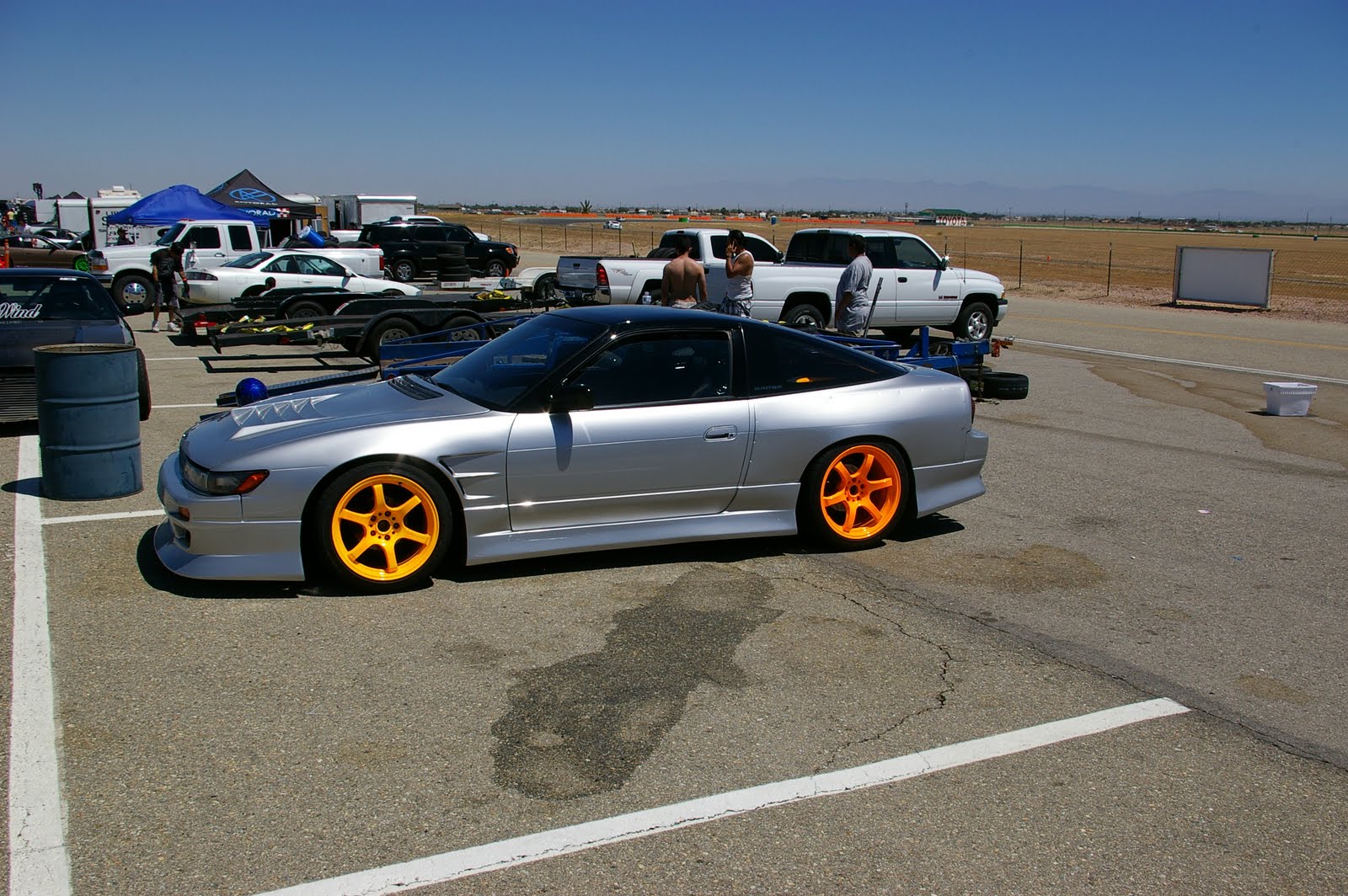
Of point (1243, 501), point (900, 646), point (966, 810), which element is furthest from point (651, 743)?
point (1243, 501)

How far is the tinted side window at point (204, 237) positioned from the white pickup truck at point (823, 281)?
9401 mm

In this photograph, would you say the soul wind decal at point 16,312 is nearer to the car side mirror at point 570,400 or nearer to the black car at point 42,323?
the black car at point 42,323

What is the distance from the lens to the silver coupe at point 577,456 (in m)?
5.25

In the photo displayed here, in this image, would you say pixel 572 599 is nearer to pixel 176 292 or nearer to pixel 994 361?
pixel 994 361

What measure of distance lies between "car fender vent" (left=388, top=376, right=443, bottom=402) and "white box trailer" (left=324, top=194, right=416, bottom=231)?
36803 mm

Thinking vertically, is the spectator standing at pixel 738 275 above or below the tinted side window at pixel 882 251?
below

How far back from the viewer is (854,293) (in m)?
11.8

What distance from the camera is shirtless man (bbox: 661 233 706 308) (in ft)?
39.3

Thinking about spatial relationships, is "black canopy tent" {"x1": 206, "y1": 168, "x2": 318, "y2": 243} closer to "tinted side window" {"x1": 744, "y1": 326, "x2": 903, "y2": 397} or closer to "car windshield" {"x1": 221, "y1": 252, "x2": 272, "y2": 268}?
"car windshield" {"x1": 221, "y1": 252, "x2": 272, "y2": 268}

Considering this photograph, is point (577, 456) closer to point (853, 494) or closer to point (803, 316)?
point (853, 494)

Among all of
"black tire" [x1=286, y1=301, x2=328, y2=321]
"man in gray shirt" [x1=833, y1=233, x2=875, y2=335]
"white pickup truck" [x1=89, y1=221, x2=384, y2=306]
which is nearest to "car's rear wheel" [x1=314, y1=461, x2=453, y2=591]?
"man in gray shirt" [x1=833, y1=233, x2=875, y2=335]

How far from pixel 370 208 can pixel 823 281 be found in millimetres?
30403

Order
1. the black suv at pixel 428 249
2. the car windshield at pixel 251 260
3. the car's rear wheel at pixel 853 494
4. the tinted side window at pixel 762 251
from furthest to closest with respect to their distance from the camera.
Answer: the black suv at pixel 428 249, the car windshield at pixel 251 260, the tinted side window at pixel 762 251, the car's rear wheel at pixel 853 494

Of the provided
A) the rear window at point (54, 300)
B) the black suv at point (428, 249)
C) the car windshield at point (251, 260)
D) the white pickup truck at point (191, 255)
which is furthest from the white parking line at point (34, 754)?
the black suv at point (428, 249)
